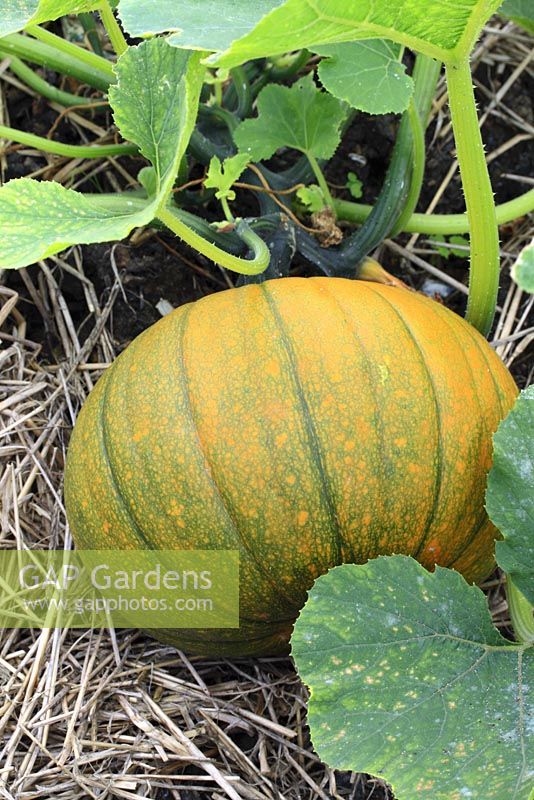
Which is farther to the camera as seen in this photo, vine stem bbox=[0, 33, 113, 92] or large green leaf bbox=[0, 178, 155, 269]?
vine stem bbox=[0, 33, 113, 92]

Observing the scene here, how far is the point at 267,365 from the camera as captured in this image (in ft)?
4.54

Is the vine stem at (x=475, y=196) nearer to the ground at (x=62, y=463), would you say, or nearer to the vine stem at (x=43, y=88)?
the ground at (x=62, y=463)

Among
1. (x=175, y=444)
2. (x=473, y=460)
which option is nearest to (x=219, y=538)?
(x=175, y=444)

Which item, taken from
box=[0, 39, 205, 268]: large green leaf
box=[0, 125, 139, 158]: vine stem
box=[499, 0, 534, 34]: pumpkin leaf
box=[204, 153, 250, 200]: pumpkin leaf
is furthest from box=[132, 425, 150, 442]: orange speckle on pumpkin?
box=[499, 0, 534, 34]: pumpkin leaf

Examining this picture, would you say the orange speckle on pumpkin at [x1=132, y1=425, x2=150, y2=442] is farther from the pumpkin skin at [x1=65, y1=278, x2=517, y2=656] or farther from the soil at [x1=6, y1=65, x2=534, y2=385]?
the soil at [x1=6, y1=65, x2=534, y2=385]

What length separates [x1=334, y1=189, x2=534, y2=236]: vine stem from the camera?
1814mm

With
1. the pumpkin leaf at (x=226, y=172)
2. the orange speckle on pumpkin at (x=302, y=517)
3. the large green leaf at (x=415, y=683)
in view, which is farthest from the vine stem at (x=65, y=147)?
the large green leaf at (x=415, y=683)

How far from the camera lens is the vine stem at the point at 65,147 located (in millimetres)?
1791

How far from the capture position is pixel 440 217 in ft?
6.18

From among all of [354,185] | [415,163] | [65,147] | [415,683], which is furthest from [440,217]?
[415,683]

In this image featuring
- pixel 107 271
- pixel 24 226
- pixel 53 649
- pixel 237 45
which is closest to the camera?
pixel 237 45

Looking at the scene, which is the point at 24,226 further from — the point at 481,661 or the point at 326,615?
the point at 481,661

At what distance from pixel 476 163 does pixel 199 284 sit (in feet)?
2.36

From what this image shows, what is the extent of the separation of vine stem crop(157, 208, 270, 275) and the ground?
393mm
